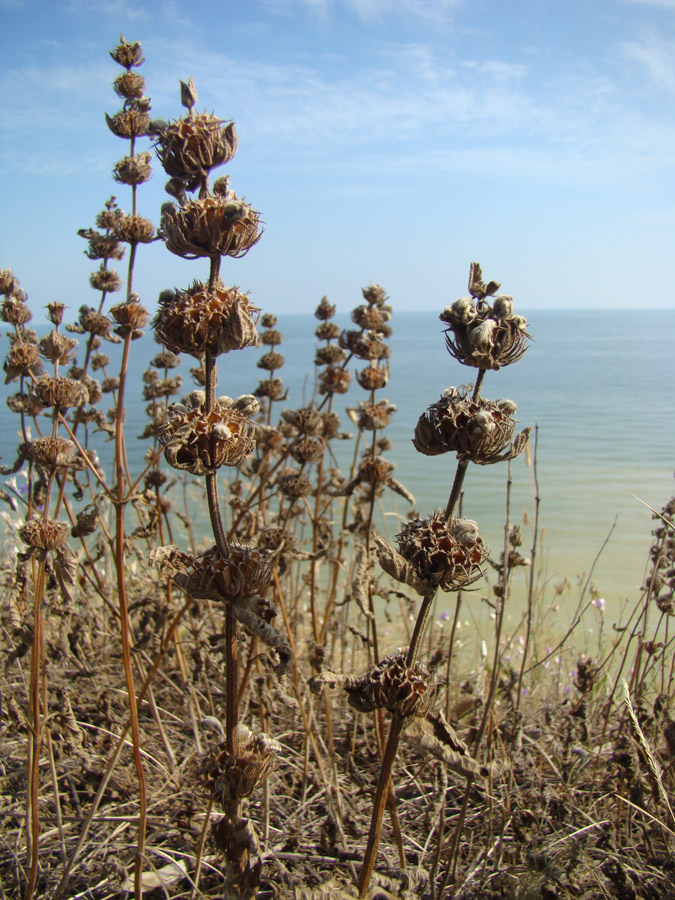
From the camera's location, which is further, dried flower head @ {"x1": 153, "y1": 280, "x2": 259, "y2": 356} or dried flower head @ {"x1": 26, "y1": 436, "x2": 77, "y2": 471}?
dried flower head @ {"x1": 26, "y1": 436, "x2": 77, "y2": 471}

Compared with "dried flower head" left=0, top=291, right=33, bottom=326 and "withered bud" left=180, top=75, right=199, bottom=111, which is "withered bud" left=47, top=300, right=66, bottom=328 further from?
"withered bud" left=180, top=75, right=199, bottom=111

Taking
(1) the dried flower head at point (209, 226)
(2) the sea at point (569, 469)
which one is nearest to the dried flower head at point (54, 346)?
(2) the sea at point (569, 469)

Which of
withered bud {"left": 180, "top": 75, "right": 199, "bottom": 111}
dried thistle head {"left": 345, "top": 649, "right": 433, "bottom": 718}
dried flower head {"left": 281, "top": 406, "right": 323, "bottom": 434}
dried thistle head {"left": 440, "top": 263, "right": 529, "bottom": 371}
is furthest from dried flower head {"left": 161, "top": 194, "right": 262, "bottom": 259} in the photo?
dried flower head {"left": 281, "top": 406, "right": 323, "bottom": 434}

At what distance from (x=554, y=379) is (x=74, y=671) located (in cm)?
2206

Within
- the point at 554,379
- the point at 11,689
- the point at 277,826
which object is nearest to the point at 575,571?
the point at 277,826

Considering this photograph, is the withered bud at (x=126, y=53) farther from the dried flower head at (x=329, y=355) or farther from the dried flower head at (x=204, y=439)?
the dried flower head at (x=204, y=439)

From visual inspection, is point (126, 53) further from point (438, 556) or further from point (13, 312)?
point (438, 556)

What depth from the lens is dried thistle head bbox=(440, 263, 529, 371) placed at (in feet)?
4.03

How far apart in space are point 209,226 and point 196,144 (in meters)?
0.24

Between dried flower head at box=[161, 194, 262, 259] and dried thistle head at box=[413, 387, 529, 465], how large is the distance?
1.87ft

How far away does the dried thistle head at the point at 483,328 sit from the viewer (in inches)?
48.3

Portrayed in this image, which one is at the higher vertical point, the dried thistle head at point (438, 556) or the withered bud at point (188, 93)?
the withered bud at point (188, 93)

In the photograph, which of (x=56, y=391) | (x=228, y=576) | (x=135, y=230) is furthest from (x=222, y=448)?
(x=135, y=230)

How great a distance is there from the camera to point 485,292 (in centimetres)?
134
